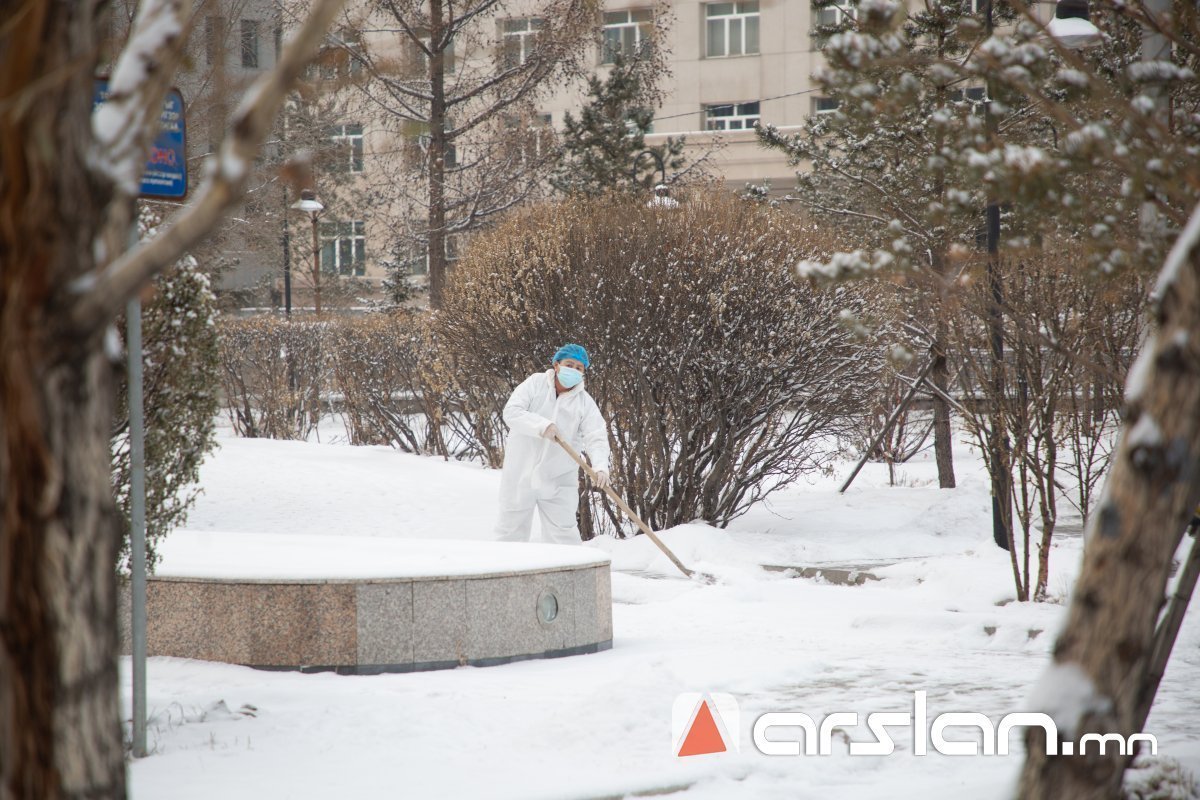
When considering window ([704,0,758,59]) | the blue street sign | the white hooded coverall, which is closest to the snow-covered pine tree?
the blue street sign

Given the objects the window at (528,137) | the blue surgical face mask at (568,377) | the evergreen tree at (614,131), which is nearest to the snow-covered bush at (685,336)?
the blue surgical face mask at (568,377)

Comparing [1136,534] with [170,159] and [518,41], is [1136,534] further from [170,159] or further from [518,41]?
[518,41]

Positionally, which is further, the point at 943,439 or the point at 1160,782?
the point at 943,439

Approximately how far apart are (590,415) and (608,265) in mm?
1814

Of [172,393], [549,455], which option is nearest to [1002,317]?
[549,455]

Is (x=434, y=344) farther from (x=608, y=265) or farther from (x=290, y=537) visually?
(x=290, y=537)

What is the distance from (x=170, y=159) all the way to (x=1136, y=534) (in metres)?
3.47

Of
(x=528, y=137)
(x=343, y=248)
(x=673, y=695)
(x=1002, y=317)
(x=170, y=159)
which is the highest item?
(x=528, y=137)

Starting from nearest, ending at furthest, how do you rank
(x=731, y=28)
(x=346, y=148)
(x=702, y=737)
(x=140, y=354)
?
(x=140, y=354), (x=702, y=737), (x=346, y=148), (x=731, y=28)

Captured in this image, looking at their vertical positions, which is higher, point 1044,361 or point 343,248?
point 343,248

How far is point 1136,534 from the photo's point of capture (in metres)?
2.00

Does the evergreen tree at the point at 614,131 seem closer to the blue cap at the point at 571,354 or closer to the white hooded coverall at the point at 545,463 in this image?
the blue cap at the point at 571,354

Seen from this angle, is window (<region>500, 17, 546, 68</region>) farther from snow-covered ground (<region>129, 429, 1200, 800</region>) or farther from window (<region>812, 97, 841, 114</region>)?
window (<region>812, 97, 841, 114</region>)

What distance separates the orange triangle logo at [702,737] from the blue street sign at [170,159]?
2.56 m
